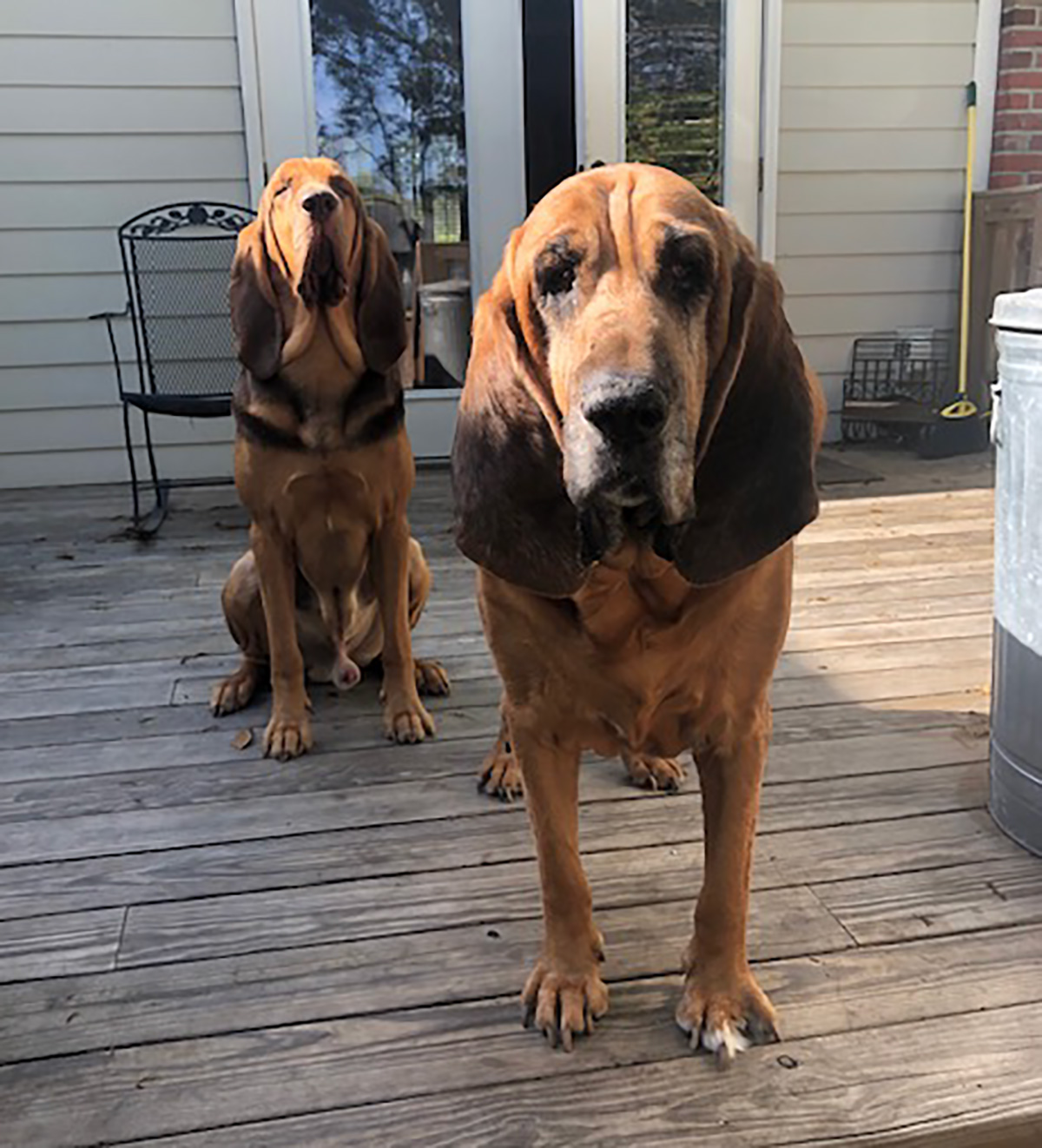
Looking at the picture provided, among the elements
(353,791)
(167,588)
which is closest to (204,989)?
(353,791)

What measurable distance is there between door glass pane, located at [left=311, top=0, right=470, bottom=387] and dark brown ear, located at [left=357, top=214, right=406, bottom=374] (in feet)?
8.70

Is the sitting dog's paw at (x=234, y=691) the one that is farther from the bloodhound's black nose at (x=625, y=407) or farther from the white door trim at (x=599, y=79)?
the white door trim at (x=599, y=79)

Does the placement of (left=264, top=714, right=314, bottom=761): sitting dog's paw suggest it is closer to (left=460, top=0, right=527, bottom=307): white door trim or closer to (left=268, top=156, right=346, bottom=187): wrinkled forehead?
(left=268, top=156, right=346, bottom=187): wrinkled forehead

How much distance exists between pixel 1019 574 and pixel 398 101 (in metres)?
4.60

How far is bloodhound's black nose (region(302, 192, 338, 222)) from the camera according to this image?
2502 mm

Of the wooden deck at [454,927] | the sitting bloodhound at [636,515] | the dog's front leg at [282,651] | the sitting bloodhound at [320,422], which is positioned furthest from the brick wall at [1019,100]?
the sitting bloodhound at [636,515]

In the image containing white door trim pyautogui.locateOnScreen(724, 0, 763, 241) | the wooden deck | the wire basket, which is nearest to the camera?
the wooden deck

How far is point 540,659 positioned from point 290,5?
490 centimetres

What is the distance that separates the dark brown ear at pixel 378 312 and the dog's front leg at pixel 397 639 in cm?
43

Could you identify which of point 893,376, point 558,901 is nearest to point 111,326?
point 893,376

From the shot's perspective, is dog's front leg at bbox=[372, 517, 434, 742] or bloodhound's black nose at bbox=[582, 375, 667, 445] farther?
dog's front leg at bbox=[372, 517, 434, 742]

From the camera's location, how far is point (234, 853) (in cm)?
225

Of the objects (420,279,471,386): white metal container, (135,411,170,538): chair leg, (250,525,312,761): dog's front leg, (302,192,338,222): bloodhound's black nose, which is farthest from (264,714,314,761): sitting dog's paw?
Answer: (420,279,471,386): white metal container

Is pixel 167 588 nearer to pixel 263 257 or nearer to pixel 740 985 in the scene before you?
pixel 263 257
